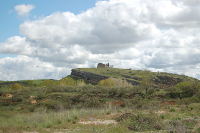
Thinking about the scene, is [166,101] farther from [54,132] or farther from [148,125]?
[54,132]

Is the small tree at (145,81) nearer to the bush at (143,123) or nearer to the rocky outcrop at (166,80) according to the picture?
the bush at (143,123)

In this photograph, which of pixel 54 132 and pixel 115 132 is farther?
pixel 54 132

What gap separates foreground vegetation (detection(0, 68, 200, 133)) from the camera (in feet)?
47.2

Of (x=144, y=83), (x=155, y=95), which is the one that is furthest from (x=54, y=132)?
(x=144, y=83)

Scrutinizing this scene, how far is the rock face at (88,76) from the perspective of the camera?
424ft

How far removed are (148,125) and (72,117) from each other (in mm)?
7130

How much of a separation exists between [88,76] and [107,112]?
119m

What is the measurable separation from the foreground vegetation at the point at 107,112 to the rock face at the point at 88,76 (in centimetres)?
7926

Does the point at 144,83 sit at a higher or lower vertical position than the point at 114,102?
higher

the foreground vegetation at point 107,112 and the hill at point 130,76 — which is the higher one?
the hill at point 130,76

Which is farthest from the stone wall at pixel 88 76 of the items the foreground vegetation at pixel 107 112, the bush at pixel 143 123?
the bush at pixel 143 123

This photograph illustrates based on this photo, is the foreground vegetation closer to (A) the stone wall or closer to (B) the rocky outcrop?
(B) the rocky outcrop

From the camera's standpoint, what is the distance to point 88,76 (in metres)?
140

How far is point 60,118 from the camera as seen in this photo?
697 inches
